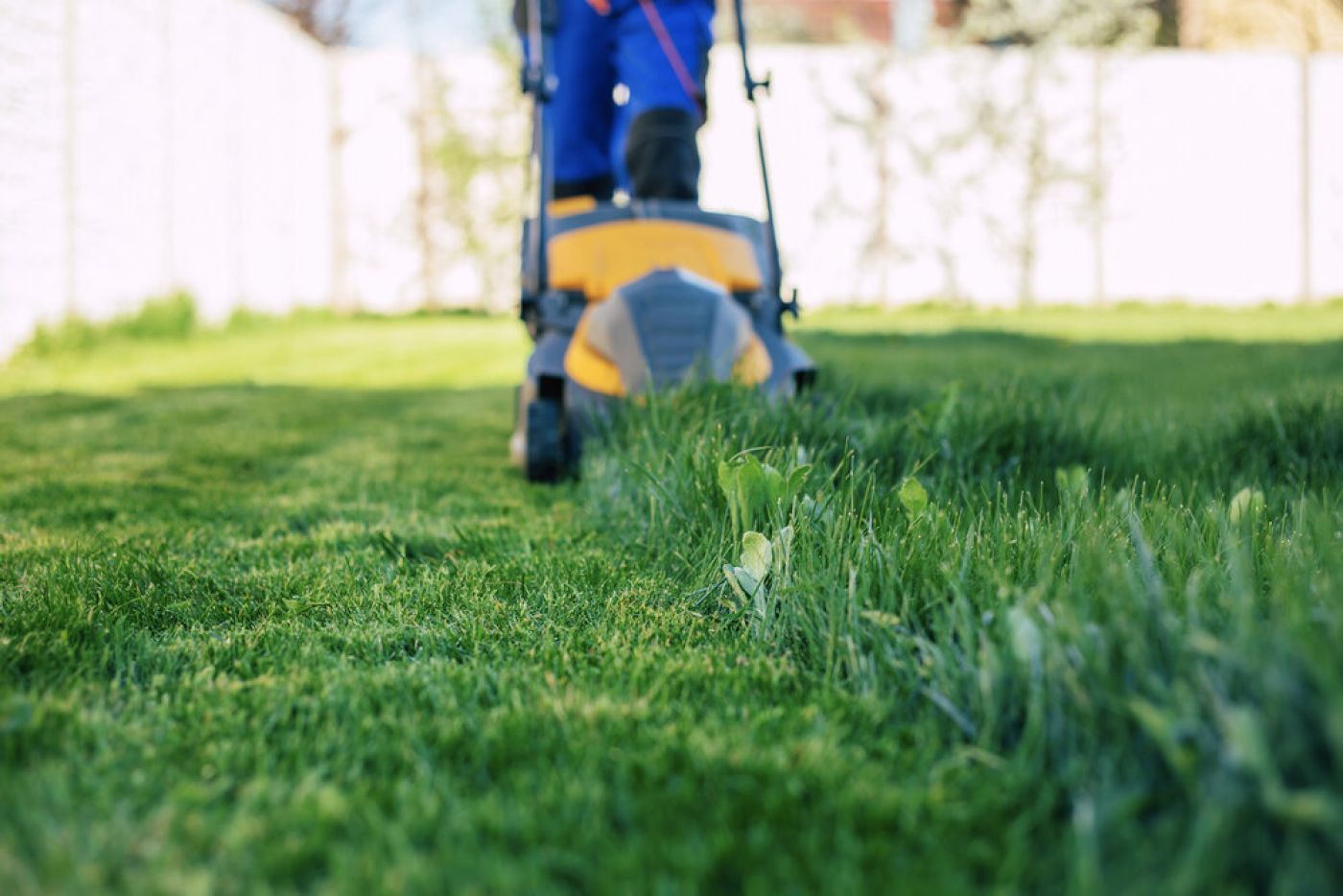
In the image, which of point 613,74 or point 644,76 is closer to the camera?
point 644,76

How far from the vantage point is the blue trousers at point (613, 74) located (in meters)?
2.60

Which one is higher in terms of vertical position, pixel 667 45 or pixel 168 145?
pixel 168 145

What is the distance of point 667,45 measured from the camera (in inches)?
102

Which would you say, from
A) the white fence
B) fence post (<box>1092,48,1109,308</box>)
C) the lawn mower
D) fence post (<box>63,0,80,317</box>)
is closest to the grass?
the lawn mower

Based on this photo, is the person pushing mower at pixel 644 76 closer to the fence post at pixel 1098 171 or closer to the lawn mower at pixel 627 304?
the lawn mower at pixel 627 304

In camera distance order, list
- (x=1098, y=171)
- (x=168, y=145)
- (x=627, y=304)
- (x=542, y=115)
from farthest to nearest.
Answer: (x=1098, y=171) < (x=168, y=145) < (x=542, y=115) < (x=627, y=304)

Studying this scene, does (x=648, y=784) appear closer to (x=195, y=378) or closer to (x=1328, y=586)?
(x=1328, y=586)

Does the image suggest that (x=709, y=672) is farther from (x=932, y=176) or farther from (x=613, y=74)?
(x=932, y=176)

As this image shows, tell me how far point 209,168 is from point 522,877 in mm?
8098

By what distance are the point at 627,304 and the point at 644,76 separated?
2.31 feet

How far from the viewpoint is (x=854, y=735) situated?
2.89 ft

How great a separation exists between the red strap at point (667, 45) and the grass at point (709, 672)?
96cm

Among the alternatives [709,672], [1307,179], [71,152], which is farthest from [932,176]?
[709,672]

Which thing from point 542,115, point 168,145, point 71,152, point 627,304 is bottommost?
point 627,304
